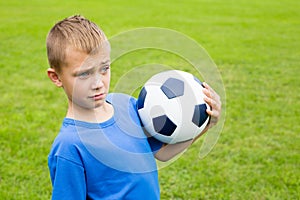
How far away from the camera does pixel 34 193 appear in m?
3.08

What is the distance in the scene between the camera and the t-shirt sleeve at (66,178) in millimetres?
1397

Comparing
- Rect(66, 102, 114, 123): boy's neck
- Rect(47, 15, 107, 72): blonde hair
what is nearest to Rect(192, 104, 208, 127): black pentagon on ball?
Rect(66, 102, 114, 123): boy's neck

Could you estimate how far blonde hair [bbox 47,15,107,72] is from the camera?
4.77ft

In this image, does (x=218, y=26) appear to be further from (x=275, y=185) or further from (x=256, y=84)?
(x=275, y=185)

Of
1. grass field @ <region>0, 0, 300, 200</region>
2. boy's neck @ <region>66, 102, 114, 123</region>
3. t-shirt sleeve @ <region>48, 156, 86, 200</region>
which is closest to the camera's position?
t-shirt sleeve @ <region>48, 156, 86, 200</region>

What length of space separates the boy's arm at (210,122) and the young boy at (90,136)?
181mm

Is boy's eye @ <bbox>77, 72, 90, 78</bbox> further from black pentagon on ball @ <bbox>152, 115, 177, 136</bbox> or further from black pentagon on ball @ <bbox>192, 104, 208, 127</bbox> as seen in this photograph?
black pentagon on ball @ <bbox>192, 104, 208, 127</bbox>

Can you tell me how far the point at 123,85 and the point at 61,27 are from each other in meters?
0.44

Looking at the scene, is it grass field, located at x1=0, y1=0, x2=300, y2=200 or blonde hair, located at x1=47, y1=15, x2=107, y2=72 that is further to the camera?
grass field, located at x1=0, y1=0, x2=300, y2=200

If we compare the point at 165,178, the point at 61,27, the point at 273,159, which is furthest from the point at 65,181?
the point at 273,159

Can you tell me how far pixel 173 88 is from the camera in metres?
1.72

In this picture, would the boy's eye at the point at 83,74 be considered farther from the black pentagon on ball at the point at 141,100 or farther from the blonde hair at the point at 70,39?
the black pentagon on ball at the point at 141,100

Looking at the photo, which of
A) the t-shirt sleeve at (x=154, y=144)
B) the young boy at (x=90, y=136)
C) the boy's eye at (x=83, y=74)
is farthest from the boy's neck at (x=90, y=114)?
the t-shirt sleeve at (x=154, y=144)

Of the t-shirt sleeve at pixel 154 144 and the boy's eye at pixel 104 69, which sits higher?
the boy's eye at pixel 104 69
